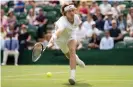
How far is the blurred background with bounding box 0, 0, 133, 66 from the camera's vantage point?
690 inches

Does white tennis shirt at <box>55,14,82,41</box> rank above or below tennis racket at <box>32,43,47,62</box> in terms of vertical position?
above

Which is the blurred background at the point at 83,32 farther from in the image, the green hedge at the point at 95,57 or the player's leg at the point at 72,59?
the player's leg at the point at 72,59

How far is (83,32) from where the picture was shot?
1856 cm

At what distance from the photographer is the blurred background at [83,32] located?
17.5 metres

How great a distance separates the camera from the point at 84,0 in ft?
66.1

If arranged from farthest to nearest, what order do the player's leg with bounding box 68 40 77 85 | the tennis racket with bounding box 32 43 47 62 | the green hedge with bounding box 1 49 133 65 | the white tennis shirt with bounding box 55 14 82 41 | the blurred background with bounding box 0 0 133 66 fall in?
the blurred background with bounding box 0 0 133 66 < the green hedge with bounding box 1 49 133 65 < the tennis racket with bounding box 32 43 47 62 < the white tennis shirt with bounding box 55 14 82 41 < the player's leg with bounding box 68 40 77 85

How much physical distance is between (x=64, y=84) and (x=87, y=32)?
32.1 feet

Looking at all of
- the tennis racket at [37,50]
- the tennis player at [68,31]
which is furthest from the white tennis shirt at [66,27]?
the tennis racket at [37,50]

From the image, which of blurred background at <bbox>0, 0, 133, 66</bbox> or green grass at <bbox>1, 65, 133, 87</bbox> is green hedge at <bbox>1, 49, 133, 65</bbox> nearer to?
blurred background at <bbox>0, 0, 133, 66</bbox>

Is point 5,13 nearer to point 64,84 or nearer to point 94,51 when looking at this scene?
point 94,51

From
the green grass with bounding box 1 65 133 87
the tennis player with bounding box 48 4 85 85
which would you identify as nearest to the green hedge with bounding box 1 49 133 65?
the green grass with bounding box 1 65 133 87

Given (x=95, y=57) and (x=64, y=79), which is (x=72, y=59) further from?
(x=95, y=57)

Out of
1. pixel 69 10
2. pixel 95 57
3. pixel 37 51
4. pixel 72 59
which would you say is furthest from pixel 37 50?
pixel 95 57

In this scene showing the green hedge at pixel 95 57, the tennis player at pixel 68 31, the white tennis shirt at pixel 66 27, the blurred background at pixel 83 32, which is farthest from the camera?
the blurred background at pixel 83 32
